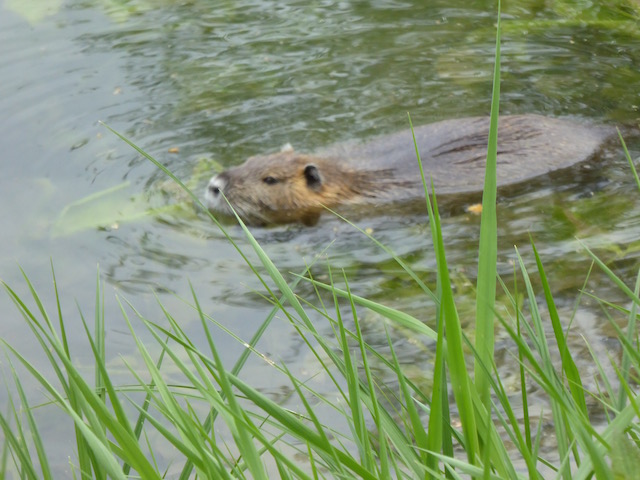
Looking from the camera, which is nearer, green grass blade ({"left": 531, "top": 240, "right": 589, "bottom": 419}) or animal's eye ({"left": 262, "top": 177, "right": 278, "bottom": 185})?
green grass blade ({"left": 531, "top": 240, "right": 589, "bottom": 419})

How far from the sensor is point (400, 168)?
4.08 metres

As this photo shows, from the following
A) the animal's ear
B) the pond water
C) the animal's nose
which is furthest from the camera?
the animal's ear

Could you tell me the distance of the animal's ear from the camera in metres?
4.05

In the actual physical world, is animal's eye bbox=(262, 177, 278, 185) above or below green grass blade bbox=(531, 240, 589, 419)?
below

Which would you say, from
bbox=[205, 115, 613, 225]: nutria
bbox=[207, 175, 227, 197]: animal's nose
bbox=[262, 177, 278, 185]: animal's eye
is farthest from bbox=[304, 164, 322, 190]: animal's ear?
bbox=[207, 175, 227, 197]: animal's nose

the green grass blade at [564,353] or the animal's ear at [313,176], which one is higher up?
the green grass blade at [564,353]

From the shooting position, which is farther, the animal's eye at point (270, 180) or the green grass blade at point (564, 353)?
the animal's eye at point (270, 180)

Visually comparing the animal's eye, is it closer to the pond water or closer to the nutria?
the nutria

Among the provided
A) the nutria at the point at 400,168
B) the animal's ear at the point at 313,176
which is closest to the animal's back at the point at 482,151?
the nutria at the point at 400,168

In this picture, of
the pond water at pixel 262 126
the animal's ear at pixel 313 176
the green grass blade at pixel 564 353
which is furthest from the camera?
the animal's ear at pixel 313 176

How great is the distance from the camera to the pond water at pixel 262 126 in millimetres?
3309

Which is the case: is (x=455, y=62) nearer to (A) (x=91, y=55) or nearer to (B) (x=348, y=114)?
(B) (x=348, y=114)

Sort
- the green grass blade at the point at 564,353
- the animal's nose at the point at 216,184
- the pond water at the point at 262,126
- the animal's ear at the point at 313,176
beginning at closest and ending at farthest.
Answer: the green grass blade at the point at 564,353 → the pond water at the point at 262,126 → the animal's nose at the point at 216,184 → the animal's ear at the point at 313,176

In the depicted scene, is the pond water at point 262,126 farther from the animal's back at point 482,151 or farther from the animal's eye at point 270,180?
the animal's eye at point 270,180
